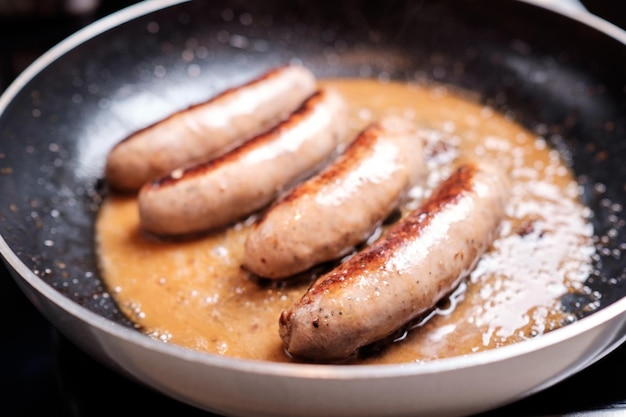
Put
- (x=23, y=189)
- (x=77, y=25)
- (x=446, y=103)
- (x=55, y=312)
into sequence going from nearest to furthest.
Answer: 1. (x=55, y=312)
2. (x=23, y=189)
3. (x=446, y=103)
4. (x=77, y=25)

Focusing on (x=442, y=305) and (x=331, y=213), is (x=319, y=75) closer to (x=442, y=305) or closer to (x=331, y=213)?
(x=331, y=213)

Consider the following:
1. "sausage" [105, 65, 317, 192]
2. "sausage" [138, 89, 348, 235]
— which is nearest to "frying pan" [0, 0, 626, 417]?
"sausage" [105, 65, 317, 192]

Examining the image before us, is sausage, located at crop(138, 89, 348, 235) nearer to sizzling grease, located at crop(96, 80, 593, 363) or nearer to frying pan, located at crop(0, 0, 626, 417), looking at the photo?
sizzling grease, located at crop(96, 80, 593, 363)

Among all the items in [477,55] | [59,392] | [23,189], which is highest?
[477,55]

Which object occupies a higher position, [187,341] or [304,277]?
[304,277]

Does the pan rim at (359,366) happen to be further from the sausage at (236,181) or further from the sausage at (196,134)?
the sausage at (196,134)

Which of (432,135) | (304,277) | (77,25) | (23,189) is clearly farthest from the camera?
(77,25)

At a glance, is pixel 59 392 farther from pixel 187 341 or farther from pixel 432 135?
pixel 432 135

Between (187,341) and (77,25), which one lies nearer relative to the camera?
(187,341)

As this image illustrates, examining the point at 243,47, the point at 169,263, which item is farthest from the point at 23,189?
the point at 243,47
